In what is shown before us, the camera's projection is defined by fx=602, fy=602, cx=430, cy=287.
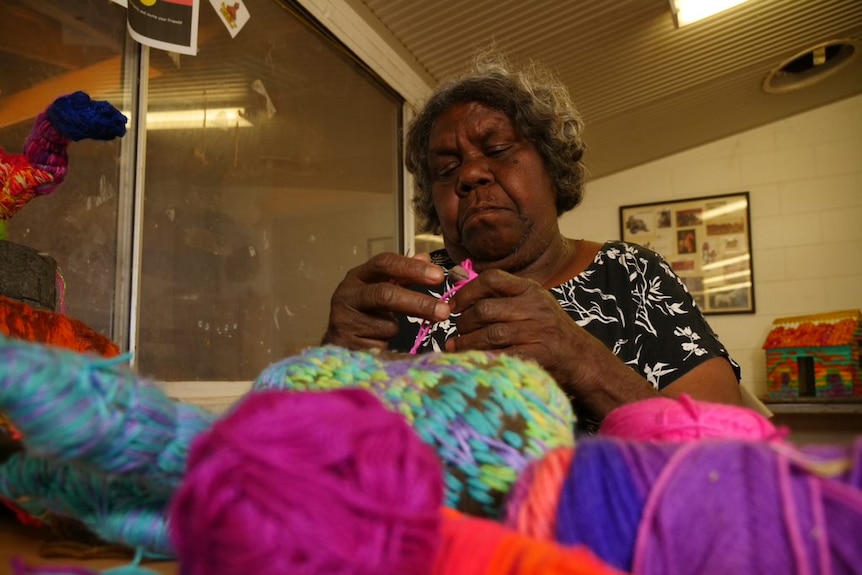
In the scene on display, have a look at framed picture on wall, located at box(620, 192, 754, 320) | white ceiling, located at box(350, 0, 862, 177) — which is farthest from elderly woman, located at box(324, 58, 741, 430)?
framed picture on wall, located at box(620, 192, 754, 320)

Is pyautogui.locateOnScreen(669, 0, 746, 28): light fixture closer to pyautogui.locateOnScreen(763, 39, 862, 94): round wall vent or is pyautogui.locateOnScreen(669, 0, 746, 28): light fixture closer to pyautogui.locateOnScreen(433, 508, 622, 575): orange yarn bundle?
pyautogui.locateOnScreen(763, 39, 862, 94): round wall vent

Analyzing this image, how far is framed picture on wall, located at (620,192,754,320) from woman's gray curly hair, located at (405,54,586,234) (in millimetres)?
2568

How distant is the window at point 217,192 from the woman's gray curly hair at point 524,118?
2.01 ft

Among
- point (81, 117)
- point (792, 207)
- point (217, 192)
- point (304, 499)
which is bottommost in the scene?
point (304, 499)

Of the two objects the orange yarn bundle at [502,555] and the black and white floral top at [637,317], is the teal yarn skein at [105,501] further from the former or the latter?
the black and white floral top at [637,317]

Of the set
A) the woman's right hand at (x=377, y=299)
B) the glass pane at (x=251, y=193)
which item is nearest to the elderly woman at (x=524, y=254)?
the woman's right hand at (x=377, y=299)

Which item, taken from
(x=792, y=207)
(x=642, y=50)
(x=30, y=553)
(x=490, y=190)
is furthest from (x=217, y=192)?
(x=792, y=207)

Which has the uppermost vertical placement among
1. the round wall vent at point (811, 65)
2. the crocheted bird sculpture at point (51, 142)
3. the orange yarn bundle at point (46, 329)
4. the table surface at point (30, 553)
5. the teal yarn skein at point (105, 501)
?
the round wall vent at point (811, 65)

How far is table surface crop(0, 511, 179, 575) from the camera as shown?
42 centimetres

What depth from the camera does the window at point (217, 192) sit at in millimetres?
1286

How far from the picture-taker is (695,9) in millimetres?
2244

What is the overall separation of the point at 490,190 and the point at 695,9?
163cm

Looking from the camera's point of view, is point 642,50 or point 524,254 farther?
point 642,50

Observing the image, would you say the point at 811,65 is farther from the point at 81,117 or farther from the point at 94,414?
the point at 94,414
